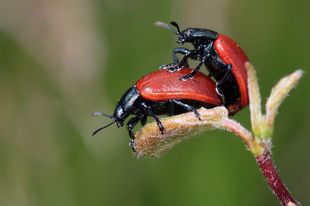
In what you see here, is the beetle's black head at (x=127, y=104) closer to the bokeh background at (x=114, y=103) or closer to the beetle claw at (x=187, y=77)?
the beetle claw at (x=187, y=77)

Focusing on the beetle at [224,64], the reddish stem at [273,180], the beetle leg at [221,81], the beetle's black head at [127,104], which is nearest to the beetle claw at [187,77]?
the beetle at [224,64]

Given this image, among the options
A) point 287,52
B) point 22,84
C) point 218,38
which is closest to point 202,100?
point 218,38

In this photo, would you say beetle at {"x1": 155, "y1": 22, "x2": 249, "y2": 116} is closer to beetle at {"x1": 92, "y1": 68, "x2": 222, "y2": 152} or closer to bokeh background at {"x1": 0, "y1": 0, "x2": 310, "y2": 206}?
beetle at {"x1": 92, "y1": 68, "x2": 222, "y2": 152}

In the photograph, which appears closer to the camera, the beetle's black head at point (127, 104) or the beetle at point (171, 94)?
the beetle at point (171, 94)

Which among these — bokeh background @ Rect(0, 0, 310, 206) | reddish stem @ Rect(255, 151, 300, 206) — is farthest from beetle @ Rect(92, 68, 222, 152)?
bokeh background @ Rect(0, 0, 310, 206)

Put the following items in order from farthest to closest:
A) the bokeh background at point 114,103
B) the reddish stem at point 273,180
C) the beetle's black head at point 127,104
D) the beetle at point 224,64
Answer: the bokeh background at point 114,103
the beetle's black head at point 127,104
the beetle at point 224,64
the reddish stem at point 273,180

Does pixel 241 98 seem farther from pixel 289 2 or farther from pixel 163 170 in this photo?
pixel 289 2

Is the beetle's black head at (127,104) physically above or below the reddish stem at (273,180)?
below

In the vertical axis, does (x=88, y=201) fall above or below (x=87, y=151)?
below
